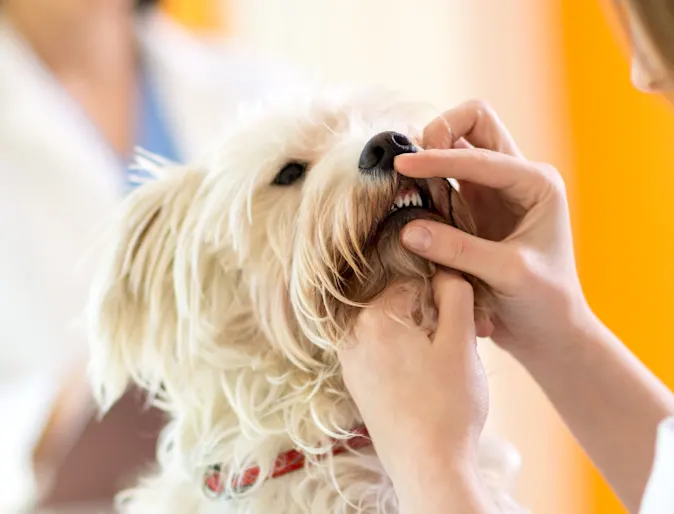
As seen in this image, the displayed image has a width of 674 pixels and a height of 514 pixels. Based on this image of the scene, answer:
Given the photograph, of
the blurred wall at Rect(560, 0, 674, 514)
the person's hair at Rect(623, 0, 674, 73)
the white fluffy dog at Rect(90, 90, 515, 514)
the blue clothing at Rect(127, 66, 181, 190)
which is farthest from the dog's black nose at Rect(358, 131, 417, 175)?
the blurred wall at Rect(560, 0, 674, 514)

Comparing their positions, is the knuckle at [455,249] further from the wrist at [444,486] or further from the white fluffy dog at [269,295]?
the wrist at [444,486]

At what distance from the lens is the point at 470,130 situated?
84 centimetres

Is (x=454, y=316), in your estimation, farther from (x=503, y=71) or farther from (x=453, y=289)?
(x=503, y=71)

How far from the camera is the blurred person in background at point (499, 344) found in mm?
641

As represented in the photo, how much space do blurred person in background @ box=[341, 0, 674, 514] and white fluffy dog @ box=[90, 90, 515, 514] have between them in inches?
1.6

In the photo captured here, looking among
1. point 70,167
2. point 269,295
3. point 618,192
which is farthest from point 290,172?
point 618,192

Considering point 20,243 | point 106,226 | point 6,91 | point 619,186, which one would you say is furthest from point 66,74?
point 619,186

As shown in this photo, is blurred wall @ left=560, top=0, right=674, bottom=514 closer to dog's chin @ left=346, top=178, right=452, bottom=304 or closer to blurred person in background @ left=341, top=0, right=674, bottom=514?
blurred person in background @ left=341, top=0, right=674, bottom=514

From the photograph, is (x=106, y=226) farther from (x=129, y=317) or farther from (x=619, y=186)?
(x=619, y=186)

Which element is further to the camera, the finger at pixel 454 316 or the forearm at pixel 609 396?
the forearm at pixel 609 396

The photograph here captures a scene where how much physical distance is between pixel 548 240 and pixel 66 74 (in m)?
1.31

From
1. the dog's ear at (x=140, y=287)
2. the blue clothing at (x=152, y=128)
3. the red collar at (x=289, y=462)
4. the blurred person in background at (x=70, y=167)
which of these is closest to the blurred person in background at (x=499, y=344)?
the red collar at (x=289, y=462)

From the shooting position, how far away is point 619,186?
185 cm

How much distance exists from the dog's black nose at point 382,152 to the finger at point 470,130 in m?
0.08
